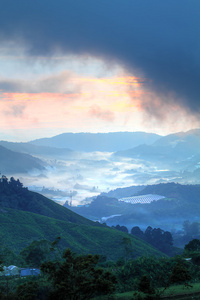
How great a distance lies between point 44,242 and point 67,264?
3891 cm

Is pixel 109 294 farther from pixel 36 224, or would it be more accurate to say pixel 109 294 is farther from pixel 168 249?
pixel 168 249

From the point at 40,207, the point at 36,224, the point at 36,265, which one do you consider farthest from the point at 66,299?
the point at 40,207

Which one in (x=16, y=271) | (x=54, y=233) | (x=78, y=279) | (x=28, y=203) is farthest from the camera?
(x=28, y=203)

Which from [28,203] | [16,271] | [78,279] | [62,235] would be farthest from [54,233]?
[78,279]

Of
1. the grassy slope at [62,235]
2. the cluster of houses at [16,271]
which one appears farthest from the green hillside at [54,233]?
the cluster of houses at [16,271]

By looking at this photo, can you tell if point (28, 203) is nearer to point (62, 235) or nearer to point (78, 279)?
point (62, 235)

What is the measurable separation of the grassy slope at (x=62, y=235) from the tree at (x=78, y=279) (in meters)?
53.2

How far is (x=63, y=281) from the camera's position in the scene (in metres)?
29.1

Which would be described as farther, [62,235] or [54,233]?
[54,233]

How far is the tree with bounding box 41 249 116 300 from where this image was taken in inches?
1134

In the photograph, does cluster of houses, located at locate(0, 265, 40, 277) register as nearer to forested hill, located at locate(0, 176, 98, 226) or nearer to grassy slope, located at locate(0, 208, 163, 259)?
grassy slope, located at locate(0, 208, 163, 259)

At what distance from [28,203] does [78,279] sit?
9548 cm

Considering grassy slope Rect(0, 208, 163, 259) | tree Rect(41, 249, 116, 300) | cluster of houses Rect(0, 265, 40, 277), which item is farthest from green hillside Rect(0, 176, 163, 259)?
tree Rect(41, 249, 116, 300)

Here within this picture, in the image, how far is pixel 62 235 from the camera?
93.8 metres
